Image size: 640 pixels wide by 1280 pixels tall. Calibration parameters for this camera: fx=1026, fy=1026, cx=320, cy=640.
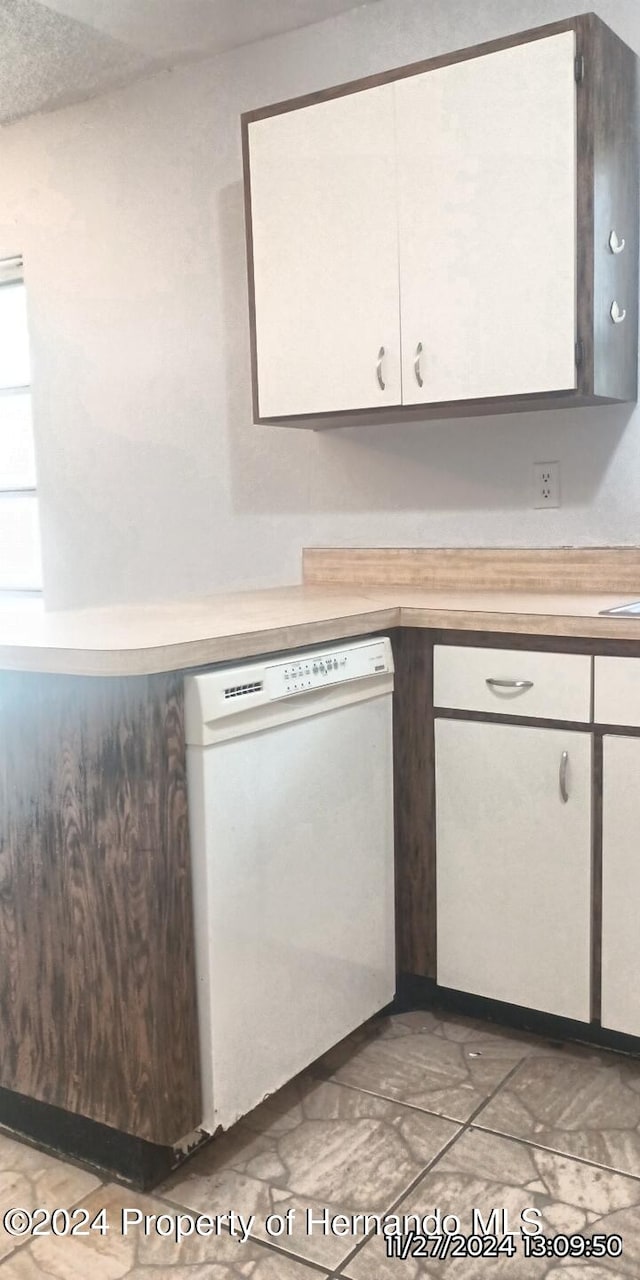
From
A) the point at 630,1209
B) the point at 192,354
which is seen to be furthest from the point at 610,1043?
the point at 192,354

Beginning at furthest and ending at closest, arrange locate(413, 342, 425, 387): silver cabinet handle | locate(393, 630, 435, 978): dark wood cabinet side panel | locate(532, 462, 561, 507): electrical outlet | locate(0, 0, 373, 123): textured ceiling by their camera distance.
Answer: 1. locate(0, 0, 373, 123): textured ceiling
2. locate(532, 462, 561, 507): electrical outlet
3. locate(413, 342, 425, 387): silver cabinet handle
4. locate(393, 630, 435, 978): dark wood cabinet side panel

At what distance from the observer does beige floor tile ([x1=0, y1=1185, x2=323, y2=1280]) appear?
1.47 metres

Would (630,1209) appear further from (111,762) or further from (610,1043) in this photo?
(111,762)

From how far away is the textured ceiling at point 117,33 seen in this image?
2545mm

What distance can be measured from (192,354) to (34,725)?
1710 mm

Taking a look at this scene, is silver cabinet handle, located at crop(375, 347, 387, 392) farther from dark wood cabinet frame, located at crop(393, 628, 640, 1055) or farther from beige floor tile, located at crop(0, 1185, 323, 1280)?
beige floor tile, located at crop(0, 1185, 323, 1280)

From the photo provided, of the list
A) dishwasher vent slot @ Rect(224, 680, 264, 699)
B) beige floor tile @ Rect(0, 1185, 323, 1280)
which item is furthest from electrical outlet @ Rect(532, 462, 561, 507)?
beige floor tile @ Rect(0, 1185, 323, 1280)

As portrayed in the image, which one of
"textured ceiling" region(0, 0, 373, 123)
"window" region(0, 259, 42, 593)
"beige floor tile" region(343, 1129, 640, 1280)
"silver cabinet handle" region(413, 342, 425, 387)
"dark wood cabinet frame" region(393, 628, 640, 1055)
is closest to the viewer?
"beige floor tile" region(343, 1129, 640, 1280)

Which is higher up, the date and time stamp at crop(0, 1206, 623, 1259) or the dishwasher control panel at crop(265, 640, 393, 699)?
the dishwasher control panel at crop(265, 640, 393, 699)

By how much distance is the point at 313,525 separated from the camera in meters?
2.85

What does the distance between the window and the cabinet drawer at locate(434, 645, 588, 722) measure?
197cm

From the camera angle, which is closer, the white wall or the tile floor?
the tile floor

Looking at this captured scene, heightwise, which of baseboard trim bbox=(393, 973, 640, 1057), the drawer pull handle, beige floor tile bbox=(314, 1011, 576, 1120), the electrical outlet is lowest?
beige floor tile bbox=(314, 1011, 576, 1120)

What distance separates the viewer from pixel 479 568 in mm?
2518
